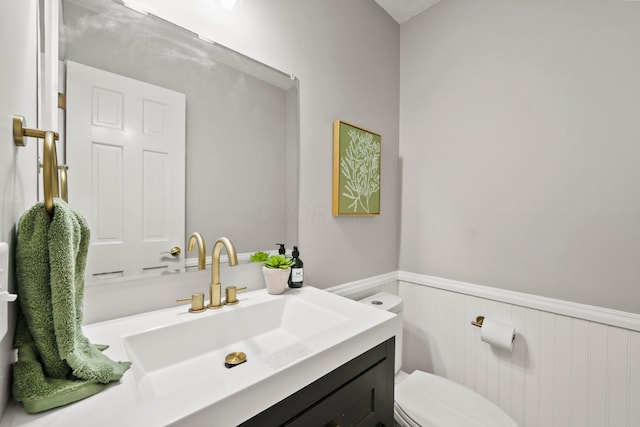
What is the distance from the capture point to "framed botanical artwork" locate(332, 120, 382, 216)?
136 cm

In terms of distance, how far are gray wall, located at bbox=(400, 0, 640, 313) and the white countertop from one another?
0.93 metres

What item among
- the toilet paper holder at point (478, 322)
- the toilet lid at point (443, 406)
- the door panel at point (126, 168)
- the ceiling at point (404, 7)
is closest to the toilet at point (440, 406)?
the toilet lid at point (443, 406)

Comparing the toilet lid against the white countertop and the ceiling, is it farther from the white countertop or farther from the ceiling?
the ceiling

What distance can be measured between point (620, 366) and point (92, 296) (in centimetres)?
188

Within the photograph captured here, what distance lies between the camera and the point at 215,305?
0.88 metres

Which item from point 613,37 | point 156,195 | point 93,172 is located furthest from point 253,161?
point 613,37

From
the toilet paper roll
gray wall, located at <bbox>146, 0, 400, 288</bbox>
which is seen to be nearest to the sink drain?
gray wall, located at <bbox>146, 0, 400, 288</bbox>

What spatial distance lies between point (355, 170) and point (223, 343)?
0.99 metres

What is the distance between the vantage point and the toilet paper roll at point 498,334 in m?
1.28

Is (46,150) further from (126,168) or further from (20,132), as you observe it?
(126,168)

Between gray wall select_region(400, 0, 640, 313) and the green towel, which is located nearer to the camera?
the green towel

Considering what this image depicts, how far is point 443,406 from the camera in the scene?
117 cm

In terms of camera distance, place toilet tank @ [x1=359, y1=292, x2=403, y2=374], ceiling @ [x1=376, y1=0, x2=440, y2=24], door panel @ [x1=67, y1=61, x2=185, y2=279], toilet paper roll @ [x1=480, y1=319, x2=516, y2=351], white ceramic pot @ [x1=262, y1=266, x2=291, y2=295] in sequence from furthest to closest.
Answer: ceiling @ [x1=376, y1=0, x2=440, y2=24]
toilet tank @ [x1=359, y1=292, x2=403, y2=374]
toilet paper roll @ [x1=480, y1=319, x2=516, y2=351]
white ceramic pot @ [x1=262, y1=266, x2=291, y2=295]
door panel @ [x1=67, y1=61, x2=185, y2=279]

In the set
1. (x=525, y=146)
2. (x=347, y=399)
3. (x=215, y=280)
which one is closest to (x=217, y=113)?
(x=215, y=280)
